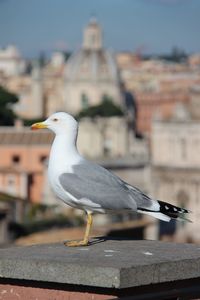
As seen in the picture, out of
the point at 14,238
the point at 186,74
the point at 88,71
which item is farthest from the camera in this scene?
the point at 186,74

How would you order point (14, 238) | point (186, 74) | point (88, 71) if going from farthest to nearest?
point (186, 74) → point (88, 71) → point (14, 238)

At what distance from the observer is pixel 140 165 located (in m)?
49.4

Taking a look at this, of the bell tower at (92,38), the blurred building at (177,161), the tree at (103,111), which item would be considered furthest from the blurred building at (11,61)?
the blurred building at (177,161)

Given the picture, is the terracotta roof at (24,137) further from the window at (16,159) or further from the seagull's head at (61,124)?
the seagull's head at (61,124)

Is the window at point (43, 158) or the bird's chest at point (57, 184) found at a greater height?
the bird's chest at point (57, 184)

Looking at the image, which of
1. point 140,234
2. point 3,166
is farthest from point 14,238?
point 3,166

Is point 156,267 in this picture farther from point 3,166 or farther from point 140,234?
point 3,166

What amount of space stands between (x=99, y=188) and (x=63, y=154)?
0.57ft

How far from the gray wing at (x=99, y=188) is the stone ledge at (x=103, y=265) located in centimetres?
61

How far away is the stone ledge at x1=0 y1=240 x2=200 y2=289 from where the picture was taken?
4176 millimetres

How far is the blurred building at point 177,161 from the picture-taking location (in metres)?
51.7

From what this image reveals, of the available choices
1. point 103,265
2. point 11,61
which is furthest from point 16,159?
point 11,61

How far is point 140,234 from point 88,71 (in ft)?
174

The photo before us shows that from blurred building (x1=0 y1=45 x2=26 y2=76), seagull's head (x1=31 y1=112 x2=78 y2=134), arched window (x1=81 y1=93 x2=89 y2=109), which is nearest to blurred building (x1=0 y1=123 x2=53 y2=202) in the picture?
arched window (x1=81 y1=93 x2=89 y2=109)
